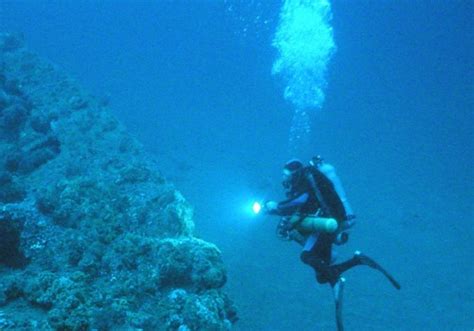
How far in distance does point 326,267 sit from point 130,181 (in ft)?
18.8

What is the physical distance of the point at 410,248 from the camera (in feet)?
51.3

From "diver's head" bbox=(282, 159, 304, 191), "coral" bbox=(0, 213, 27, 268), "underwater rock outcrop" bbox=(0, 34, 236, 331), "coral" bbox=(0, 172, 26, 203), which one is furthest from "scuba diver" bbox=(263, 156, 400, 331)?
"coral" bbox=(0, 172, 26, 203)

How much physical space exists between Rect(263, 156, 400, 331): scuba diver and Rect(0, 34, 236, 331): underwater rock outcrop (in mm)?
1693

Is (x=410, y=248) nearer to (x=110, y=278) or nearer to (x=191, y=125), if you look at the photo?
(x=110, y=278)

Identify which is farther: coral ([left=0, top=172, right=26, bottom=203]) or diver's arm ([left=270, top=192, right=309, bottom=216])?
coral ([left=0, top=172, right=26, bottom=203])

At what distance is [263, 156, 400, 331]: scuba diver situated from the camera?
Answer: 5.98 metres

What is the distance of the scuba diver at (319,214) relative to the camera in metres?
5.98

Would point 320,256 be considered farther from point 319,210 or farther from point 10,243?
point 10,243

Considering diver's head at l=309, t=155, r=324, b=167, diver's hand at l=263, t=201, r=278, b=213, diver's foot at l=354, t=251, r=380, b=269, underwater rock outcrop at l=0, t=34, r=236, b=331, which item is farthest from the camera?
diver's head at l=309, t=155, r=324, b=167

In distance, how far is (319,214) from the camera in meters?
6.03

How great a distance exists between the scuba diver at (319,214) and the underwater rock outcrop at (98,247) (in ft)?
5.55

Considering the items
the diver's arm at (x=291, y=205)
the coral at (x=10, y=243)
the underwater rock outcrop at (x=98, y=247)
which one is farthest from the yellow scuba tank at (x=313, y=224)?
the coral at (x=10, y=243)

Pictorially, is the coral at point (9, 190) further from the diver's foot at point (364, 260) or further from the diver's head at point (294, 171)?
the diver's foot at point (364, 260)

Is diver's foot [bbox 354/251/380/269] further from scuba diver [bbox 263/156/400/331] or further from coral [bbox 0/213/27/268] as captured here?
coral [bbox 0/213/27/268]
